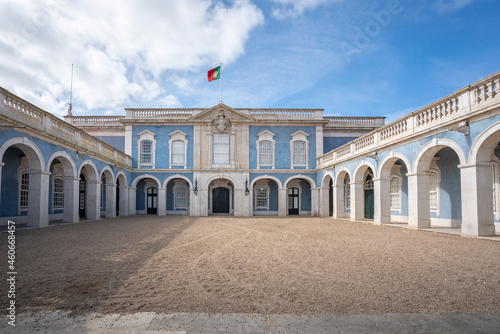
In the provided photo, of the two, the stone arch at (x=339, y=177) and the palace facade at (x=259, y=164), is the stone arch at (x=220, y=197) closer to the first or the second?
the palace facade at (x=259, y=164)

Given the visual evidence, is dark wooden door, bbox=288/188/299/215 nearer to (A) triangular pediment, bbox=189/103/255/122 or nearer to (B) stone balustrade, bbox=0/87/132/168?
(A) triangular pediment, bbox=189/103/255/122

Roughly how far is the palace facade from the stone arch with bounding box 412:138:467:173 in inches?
1.5

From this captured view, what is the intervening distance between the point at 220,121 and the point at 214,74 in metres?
3.93

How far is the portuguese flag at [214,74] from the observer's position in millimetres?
22469

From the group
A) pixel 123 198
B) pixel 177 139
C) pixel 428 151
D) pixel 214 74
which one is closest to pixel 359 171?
pixel 428 151

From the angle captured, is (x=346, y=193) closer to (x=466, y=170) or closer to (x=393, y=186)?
(x=393, y=186)

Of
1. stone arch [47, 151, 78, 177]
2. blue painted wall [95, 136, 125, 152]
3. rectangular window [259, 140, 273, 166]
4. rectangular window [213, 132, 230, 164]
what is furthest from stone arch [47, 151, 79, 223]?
rectangular window [259, 140, 273, 166]

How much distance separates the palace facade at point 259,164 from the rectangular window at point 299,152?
3.4 inches

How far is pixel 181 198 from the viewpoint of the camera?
2367 centimetres

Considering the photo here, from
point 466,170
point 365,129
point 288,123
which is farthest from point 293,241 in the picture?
point 365,129

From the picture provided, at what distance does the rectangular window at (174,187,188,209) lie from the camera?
2356 cm

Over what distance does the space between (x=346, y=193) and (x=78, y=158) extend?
1697 cm

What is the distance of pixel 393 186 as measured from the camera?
53.9 ft

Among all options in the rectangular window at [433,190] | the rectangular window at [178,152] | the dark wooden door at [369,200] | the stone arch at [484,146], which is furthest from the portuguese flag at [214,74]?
the stone arch at [484,146]
